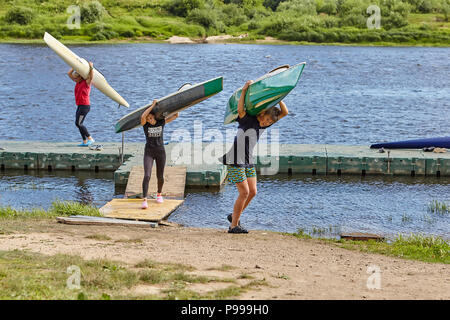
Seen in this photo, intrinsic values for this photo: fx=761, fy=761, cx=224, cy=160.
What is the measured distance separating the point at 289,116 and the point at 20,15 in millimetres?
55052

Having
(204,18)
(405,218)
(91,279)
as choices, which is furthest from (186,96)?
(204,18)

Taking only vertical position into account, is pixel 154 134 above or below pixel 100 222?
above

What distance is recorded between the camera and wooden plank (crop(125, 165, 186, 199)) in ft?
56.7

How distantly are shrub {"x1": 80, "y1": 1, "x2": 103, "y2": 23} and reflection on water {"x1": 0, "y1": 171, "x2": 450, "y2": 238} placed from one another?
6829cm

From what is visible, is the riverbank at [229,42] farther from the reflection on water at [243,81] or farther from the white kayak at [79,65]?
the white kayak at [79,65]

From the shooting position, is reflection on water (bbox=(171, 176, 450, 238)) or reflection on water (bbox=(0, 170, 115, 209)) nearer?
reflection on water (bbox=(171, 176, 450, 238))

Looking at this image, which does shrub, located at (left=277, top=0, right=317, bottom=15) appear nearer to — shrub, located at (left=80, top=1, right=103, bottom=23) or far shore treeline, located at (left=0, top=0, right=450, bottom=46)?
far shore treeline, located at (left=0, top=0, right=450, bottom=46)

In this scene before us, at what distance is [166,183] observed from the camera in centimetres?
1797

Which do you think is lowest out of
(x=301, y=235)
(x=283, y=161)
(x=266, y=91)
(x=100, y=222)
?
(x=283, y=161)

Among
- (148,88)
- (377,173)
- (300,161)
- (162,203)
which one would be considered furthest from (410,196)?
(148,88)

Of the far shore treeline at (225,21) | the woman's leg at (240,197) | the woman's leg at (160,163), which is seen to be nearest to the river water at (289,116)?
the woman's leg at (160,163)

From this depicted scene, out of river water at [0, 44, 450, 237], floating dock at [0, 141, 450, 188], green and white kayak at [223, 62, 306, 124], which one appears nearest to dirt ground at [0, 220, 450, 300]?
green and white kayak at [223, 62, 306, 124]

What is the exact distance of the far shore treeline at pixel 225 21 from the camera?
85000 millimetres

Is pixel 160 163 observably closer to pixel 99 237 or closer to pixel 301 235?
pixel 301 235
